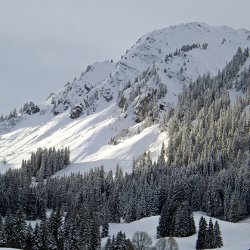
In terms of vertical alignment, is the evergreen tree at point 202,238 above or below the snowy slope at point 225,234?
above

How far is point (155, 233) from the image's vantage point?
5408 inches

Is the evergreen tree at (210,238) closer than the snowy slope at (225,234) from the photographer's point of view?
No

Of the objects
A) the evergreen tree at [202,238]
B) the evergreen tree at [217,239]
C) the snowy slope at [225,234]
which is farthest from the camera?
the evergreen tree at [217,239]

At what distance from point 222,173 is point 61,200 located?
60.4 meters

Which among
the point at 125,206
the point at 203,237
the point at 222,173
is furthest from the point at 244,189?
the point at 203,237

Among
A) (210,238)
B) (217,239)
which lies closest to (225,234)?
(217,239)

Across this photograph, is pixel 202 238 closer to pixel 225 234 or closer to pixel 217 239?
pixel 217 239

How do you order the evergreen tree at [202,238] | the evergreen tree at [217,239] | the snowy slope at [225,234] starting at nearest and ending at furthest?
the snowy slope at [225,234] < the evergreen tree at [202,238] < the evergreen tree at [217,239]

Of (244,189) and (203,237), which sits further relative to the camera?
(244,189)

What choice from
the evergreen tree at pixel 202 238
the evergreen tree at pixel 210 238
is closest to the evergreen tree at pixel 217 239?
the evergreen tree at pixel 210 238

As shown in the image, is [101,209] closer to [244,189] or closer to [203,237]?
[244,189]

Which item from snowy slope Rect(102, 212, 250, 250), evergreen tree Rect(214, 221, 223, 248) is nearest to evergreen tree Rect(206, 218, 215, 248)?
evergreen tree Rect(214, 221, 223, 248)

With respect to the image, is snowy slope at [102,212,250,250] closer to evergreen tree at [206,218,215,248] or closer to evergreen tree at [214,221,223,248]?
evergreen tree at [214,221,223,248]

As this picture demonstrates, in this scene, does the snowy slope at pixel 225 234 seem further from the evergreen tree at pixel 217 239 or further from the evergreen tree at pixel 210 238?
the evergreen tree at pixel 210 238
